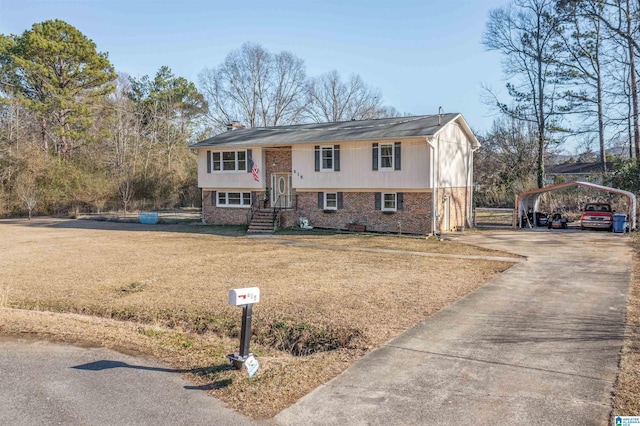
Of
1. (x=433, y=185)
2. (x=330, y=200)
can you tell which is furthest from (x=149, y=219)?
(x=433, y=185)

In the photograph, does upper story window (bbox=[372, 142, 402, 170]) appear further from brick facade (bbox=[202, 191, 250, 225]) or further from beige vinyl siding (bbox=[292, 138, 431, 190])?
brick facade (bbox=[202, 191, 250, 225])

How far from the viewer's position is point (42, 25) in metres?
36.0

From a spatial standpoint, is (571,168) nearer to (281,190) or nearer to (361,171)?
(361,171)

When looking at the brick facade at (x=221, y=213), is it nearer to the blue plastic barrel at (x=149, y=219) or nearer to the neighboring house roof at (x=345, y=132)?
the blue plastic barrel at (x=149, y=219)

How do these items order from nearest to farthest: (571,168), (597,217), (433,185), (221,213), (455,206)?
(433,185) < (597,217) < (455,206) < (221,213) < (571,168)

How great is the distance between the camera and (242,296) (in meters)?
5.92

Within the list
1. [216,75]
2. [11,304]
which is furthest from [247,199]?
[216,75]

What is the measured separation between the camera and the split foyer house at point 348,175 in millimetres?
22641

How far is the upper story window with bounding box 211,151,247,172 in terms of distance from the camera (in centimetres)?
2796

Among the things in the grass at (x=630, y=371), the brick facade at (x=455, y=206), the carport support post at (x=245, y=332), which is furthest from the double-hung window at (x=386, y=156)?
the carport support post at (x=245, y=332)

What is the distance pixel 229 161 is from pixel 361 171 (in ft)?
29.3

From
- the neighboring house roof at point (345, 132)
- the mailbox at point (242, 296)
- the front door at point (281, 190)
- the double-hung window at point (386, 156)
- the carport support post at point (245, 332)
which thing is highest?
the neighboring house roof at point (345, 132)

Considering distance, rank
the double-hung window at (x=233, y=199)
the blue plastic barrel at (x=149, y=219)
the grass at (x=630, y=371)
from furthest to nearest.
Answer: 1. the blue plastic barrel at (x=149, y=219)
2. the double-hung window at (x=233, y=199)
3. the grass at (x=630, y=371)

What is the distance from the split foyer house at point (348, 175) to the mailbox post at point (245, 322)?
17108 millimetres
